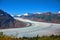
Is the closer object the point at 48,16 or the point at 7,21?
the point at 7,21

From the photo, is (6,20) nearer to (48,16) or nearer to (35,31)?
(35,31)

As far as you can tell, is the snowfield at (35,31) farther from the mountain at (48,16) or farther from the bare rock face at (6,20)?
the mountain at (48,16)

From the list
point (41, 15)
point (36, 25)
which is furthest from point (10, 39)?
point (36, 25)

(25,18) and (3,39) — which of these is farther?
(25,18)

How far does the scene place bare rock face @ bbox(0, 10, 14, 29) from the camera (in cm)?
1021

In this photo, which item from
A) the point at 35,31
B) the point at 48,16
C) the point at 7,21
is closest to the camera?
the point at 7,21

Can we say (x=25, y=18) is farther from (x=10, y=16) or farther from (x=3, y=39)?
(x=3, y=39)

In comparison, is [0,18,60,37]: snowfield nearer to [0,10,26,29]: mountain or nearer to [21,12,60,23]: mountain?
[0,10,26,29]: mountain

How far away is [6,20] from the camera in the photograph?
10.5 m

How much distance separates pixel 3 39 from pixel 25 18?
457 cm

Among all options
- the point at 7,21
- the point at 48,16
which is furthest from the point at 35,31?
the point at 7,21

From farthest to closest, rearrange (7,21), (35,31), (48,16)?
1. (35,31)
2. (48,16)
3. (7,21)

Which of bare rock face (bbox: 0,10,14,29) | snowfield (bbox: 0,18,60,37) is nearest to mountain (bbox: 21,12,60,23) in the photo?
snowfield (bbox: 0,18,60,37)

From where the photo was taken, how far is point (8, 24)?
34.3ft
